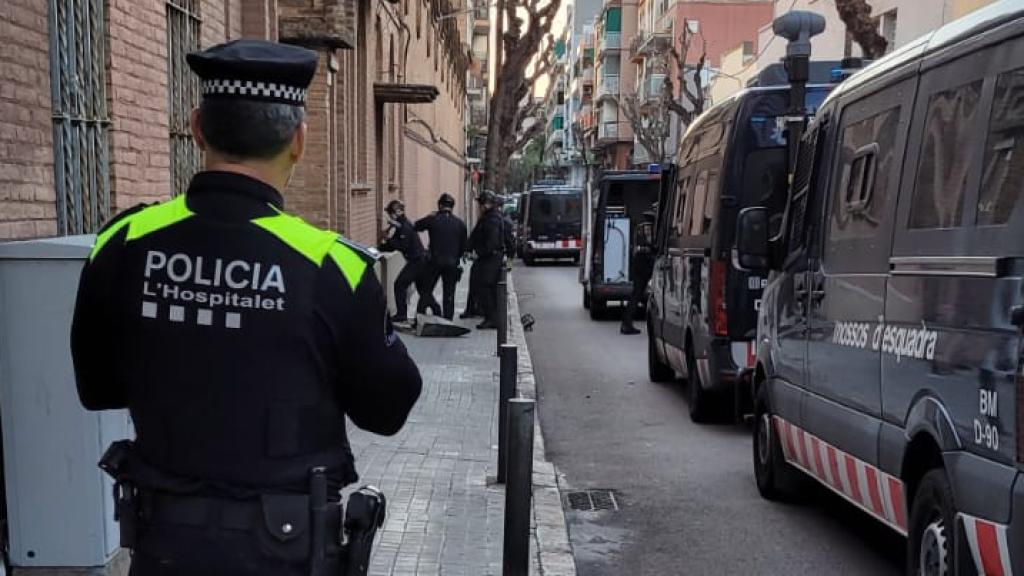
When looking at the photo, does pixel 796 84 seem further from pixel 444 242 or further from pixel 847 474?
pixel 444 242

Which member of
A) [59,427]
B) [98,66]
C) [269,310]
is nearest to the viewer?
[269,310]

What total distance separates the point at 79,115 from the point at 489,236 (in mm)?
10723

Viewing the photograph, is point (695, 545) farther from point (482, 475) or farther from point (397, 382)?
point (397, 382)

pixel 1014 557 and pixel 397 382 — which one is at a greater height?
pixel 397 382

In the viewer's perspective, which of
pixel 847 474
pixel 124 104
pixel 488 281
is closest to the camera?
pixel 847 474

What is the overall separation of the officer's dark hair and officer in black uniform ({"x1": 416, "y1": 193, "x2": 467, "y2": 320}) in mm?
13635

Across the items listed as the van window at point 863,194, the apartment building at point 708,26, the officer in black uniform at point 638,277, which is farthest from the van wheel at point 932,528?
the apartment building at point 708,26

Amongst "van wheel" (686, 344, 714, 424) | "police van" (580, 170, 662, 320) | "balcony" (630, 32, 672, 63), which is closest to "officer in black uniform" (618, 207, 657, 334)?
"police van" (580, 170, 662, 320)

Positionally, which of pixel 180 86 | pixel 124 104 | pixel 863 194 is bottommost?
pixel 863 194

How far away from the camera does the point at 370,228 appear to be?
18641mm

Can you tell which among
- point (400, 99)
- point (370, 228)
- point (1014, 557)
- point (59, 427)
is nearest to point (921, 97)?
point (1014, 557)

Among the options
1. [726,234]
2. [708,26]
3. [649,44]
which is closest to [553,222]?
[708,26]

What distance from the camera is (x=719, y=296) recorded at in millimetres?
9188

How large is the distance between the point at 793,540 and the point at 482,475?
2.05 m
